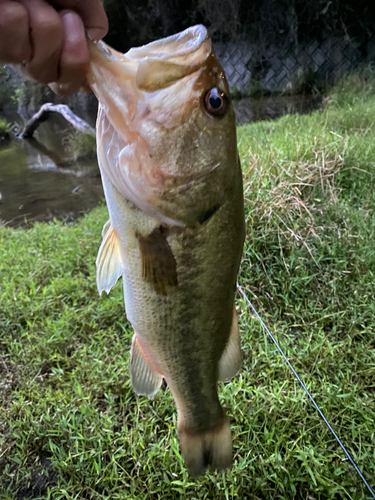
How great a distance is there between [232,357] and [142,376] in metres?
0.37

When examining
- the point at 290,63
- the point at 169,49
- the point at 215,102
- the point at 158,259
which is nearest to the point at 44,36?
the point at 169,49

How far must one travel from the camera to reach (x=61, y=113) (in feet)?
36.0

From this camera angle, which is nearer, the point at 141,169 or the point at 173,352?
the point at 141,169

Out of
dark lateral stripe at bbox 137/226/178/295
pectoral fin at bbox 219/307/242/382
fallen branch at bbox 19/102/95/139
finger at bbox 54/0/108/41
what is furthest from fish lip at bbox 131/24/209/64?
fallen branch at bbox 19/102/95/139

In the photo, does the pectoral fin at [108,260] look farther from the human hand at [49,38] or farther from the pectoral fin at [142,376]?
the human hand at [49,38]

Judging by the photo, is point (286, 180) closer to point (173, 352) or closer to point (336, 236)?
point (336, 236)

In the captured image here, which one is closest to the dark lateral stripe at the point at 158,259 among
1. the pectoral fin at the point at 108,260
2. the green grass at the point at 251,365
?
the pectoral fin at the point at 108,260

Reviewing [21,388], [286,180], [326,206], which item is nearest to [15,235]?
[21,388]

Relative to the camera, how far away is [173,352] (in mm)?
1342

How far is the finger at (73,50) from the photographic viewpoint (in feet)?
2.88

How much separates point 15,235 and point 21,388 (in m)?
2.91

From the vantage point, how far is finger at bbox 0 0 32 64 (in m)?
0.80

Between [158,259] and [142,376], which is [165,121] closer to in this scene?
[158,259]

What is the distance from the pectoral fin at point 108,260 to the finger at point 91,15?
1.94ft
